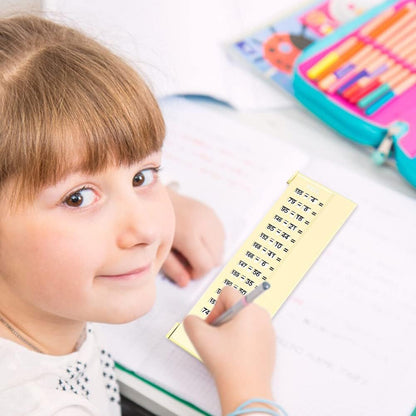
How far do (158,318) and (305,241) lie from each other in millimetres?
188

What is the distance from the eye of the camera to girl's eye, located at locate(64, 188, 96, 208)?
1.63 ft

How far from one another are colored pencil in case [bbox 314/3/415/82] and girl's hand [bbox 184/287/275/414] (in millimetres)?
368

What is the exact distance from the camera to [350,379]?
1.90ft

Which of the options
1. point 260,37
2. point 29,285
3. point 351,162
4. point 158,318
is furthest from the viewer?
point 260,37

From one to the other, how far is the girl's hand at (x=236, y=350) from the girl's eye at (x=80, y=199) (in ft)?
0.56

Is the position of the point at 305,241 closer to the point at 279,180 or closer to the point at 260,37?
the point at 279,180

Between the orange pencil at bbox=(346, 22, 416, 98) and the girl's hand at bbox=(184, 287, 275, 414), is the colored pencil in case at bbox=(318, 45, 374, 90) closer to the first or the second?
the orange pencil at bbox=(346, 22, 416, 98)

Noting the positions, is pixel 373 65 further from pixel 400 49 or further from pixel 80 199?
pixel 80 199

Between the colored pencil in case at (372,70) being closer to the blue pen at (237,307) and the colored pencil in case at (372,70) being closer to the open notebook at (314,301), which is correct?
the open notebook at (314,301)

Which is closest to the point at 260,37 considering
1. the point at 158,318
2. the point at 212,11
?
the point at 212,11

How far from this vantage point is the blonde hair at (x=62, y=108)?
1.57ft

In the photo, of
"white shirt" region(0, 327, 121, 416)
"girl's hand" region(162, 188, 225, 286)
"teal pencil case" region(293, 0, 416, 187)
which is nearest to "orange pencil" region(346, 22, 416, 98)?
"teal pencil case" region(293, 0, 416, 187)

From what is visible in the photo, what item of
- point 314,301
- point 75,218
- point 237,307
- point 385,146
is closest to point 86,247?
point 75,218

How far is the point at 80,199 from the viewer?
1.63 ft
